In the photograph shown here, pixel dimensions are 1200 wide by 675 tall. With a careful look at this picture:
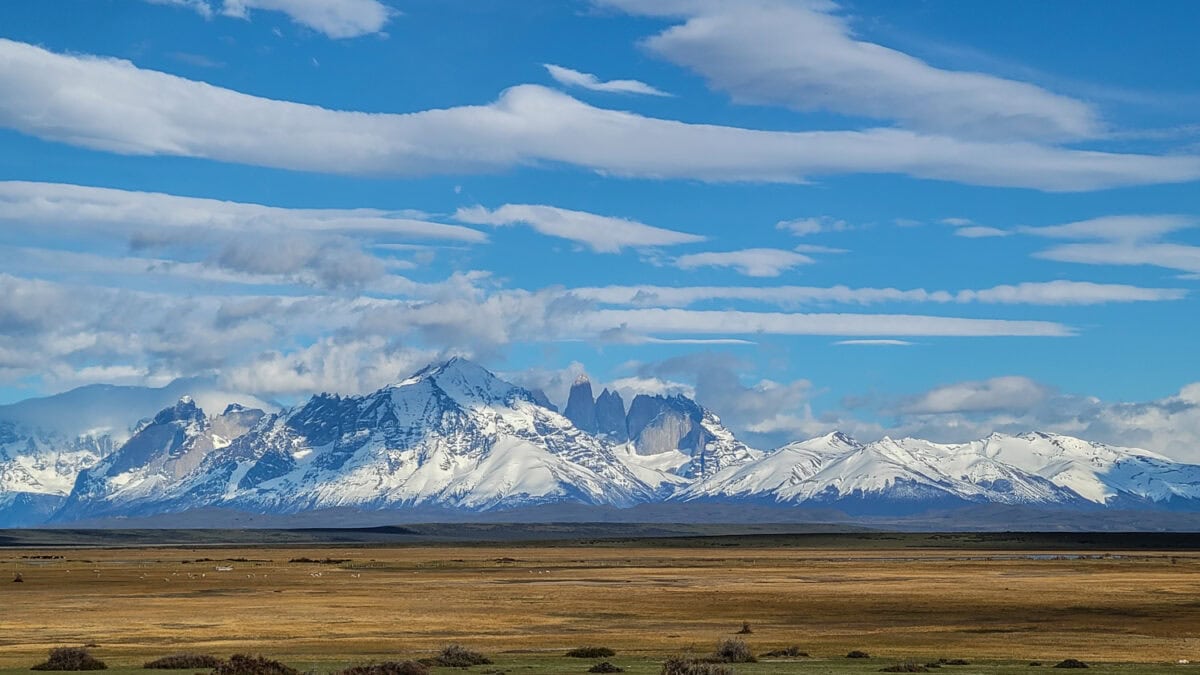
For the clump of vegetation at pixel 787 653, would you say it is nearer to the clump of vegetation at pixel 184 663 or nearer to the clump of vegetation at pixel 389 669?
the clump of vegetation at pixel 389 669

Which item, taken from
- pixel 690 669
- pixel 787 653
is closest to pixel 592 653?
pixel 787 653

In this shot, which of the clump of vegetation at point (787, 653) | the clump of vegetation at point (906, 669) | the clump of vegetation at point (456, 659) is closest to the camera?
the clump of vegetation at point (906, 669)

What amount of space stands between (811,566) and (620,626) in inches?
3552

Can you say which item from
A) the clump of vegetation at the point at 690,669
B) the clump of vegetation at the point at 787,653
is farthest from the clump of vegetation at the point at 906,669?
the clump of vegetation at the point at 690,669

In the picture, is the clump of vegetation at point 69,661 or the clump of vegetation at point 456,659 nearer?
the clump of vegetation at point 69,661

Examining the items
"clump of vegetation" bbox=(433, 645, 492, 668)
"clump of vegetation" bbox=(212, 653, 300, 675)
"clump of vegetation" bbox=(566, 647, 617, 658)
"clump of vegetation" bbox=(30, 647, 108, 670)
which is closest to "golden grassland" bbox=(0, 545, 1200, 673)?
"clump of vegetation" bbox=(566, 647, 617, 658)

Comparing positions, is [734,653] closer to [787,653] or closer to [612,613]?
[787,653]

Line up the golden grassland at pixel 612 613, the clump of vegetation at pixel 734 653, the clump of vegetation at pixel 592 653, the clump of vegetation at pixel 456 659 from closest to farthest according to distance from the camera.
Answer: the clump of vegetation at pixel 456 659 → the clump of vegetation at pixel 734 653 → the clump of vegetation at pixel 592 653 → the golden grassland at pixel 612 613

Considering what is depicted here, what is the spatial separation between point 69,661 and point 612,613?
41.5 m

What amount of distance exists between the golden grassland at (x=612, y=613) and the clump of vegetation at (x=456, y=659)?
6.09 feet

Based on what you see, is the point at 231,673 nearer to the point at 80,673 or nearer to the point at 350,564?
the point at 80,673

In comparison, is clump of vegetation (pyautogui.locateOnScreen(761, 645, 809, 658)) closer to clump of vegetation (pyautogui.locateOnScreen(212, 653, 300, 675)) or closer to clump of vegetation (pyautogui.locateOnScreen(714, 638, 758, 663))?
clump of vegetation (pyautogui.locateOnScreen(714, 638, 758, 663))

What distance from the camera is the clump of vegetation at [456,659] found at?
1940 inches

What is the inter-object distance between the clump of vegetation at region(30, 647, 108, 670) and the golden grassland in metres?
3.30
